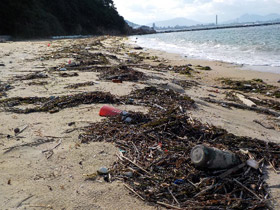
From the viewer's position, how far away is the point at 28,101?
186 inches

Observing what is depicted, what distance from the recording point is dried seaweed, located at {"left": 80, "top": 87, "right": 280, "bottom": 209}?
2.18 meters

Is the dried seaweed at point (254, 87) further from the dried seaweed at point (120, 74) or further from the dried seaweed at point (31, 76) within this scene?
the dried seaweed at point (31, 76)

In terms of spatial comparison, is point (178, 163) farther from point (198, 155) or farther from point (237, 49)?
point (237, 49)

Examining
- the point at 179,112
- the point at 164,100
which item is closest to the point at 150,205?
the point at 179,112

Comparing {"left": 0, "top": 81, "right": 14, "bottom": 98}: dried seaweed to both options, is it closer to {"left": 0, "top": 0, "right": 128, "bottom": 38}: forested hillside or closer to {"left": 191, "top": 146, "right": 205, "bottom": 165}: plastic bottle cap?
{"left": 191, "top": 146, "right": 205, "bottom": 165}: plastic bottle cap

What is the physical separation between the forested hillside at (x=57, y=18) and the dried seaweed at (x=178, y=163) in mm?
32501

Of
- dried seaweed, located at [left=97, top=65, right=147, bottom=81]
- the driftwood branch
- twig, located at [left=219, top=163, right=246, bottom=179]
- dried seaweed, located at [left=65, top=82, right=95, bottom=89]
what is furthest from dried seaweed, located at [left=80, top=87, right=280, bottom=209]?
dried seaweed, located at [left=97, top=65, right=147, bottom=81]

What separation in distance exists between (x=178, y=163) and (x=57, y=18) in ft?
152

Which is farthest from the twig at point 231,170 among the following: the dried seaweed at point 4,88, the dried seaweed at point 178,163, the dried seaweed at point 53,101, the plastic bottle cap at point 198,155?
the dried seaweed at point 4,88

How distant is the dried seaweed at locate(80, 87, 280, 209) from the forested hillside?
3250 centimetres

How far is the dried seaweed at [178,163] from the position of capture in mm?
2178

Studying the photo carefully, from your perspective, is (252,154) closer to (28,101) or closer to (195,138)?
(195,138)

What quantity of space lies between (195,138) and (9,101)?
148 inches

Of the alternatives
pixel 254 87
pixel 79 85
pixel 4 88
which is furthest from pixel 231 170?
pixel 254 87
